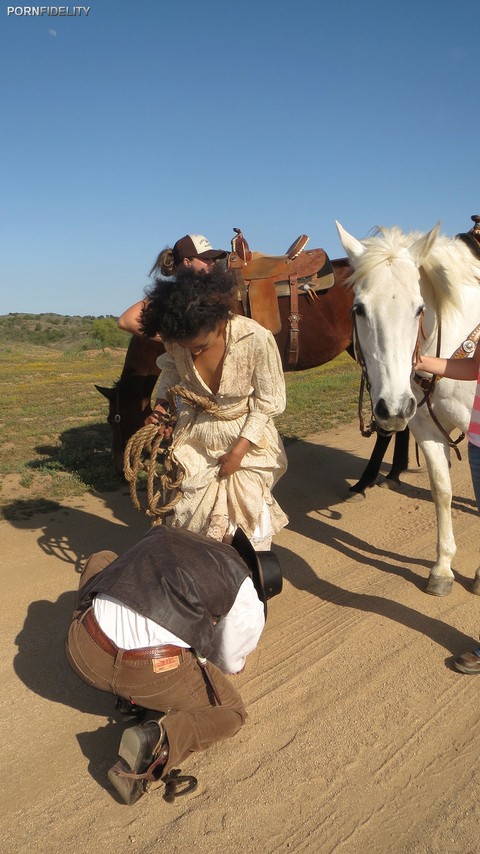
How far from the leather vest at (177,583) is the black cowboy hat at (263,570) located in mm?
245

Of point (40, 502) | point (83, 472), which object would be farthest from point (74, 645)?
point (83, 472)

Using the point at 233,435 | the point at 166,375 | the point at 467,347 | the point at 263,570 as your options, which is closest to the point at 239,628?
the point at 263,570

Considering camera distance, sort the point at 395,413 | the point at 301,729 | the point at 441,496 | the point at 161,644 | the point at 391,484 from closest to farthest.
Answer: the point at 161,644
the point at 301,729
the point at 395,413
the point at 441,496
the point at 391,484

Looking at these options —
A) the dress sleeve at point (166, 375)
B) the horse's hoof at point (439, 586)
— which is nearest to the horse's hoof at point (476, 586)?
the horse's hoof at point (439, 586)

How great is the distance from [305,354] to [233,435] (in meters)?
2.39

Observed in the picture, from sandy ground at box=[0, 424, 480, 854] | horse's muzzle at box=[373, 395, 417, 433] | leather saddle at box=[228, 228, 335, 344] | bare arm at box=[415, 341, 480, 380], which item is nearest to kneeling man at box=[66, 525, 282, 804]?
sandy ground at box=[0, 424, 480, 854]

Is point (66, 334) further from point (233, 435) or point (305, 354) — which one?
point (233, 435)

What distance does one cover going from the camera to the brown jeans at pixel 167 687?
2.34 meters

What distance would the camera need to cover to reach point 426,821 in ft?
7.35

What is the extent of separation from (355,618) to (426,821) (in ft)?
4.75

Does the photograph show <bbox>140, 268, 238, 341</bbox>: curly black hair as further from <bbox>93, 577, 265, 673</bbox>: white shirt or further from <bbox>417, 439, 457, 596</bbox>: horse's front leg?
<bbox>417, 439, 457, 596</bbox>: horse's front leg

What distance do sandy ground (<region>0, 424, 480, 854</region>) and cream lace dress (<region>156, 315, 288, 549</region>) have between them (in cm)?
75

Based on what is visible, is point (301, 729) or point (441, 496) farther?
point (441, 496)

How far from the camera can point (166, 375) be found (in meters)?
3.64
